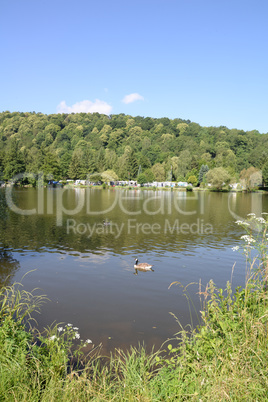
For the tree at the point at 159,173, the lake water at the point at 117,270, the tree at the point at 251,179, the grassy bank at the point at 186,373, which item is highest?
the tree at the point at 159,173

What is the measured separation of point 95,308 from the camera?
10.3 meters

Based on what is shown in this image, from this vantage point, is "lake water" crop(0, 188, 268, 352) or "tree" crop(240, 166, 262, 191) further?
"tree" crop(240, 166, 262, 191)

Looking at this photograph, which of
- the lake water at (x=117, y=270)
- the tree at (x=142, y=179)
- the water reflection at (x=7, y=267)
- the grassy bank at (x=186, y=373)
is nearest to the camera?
the grassy bank at (x=186, y=373)

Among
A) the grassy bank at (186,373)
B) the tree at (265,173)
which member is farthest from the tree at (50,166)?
the grassy bank at (186,373)

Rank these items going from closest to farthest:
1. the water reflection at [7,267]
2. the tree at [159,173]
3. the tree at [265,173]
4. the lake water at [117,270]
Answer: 1. the lake water at [117,270]
2. the water reflection at [7,267]
3. the tree at [265,173]
4. the tree at [159,173]

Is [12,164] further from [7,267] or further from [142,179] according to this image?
[7,267]

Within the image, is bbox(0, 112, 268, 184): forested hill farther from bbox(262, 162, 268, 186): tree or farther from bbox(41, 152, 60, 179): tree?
bbox(262, 162, 268, 186): tree

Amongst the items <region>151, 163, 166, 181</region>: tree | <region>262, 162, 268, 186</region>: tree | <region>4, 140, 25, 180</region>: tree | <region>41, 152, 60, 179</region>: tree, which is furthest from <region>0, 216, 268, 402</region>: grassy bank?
<region>151, 163, 166, 181</region>: tree

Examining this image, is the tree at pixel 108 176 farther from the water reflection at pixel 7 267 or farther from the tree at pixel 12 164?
the water reflection at pixel 7 267

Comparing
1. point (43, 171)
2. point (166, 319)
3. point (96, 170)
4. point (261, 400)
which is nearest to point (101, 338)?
point (166, 319)

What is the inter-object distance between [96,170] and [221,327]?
448 ft

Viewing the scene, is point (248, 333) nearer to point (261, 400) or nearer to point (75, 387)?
point (261, 400)

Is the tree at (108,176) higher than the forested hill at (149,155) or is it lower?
lower

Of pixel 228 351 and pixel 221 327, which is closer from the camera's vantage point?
pixel 228 351
